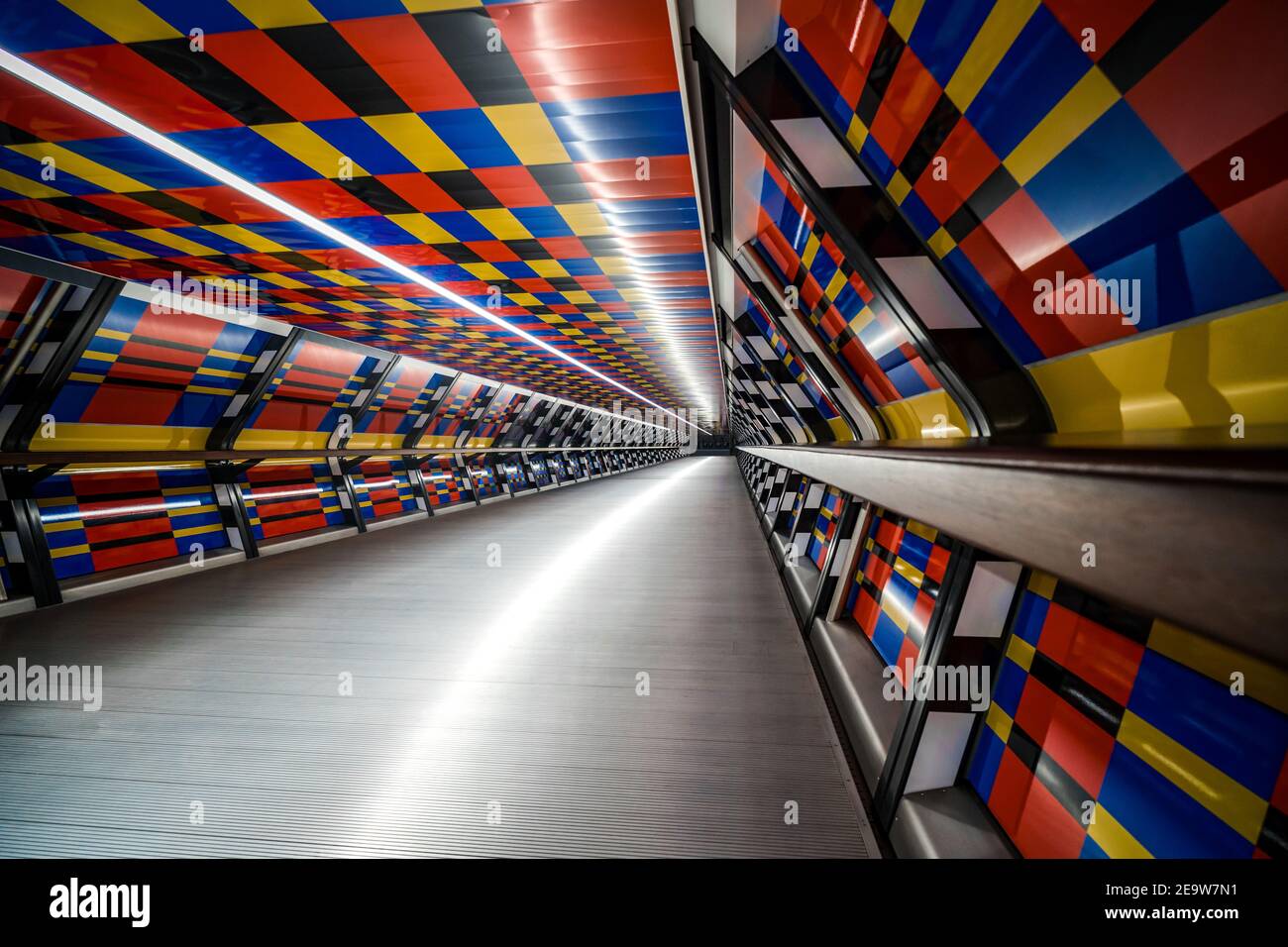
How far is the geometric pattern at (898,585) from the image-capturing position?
92.0 inches

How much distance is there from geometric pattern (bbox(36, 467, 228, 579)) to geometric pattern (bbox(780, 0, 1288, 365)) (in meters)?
6.22

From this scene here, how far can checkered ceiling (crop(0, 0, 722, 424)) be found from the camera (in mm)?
1942

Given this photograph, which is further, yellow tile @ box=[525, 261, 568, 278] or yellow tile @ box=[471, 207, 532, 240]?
yellow tile @ box=[525, 261, 568, 278]

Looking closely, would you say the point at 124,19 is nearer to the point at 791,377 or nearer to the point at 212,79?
the point at 212,79

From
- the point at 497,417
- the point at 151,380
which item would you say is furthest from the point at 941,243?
the point at 497,417

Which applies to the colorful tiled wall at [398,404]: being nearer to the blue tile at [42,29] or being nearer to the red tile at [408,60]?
the blue tile at [42,29]

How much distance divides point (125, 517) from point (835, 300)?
6.35 m

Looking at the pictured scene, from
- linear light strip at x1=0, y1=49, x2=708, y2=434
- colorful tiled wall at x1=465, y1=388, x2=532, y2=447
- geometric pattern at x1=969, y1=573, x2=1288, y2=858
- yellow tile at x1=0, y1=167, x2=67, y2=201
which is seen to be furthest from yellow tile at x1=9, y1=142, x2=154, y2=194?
colorful tiled wall at x1=465, y1=388, x2=532, y2=447

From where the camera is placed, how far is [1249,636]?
0.41 meters

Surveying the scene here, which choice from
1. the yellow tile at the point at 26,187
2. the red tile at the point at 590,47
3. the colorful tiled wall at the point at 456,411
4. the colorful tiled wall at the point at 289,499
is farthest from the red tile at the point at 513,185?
the colorful tiled wall at the point at 456,411

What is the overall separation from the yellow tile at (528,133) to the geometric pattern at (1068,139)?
1226 mm

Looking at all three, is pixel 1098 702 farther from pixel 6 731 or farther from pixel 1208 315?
pixel 6 731

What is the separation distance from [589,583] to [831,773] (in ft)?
8.98

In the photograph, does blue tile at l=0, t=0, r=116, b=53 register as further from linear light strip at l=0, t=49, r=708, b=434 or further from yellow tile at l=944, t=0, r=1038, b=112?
yellow tile at l=944, t=0, r=1038, b=112
